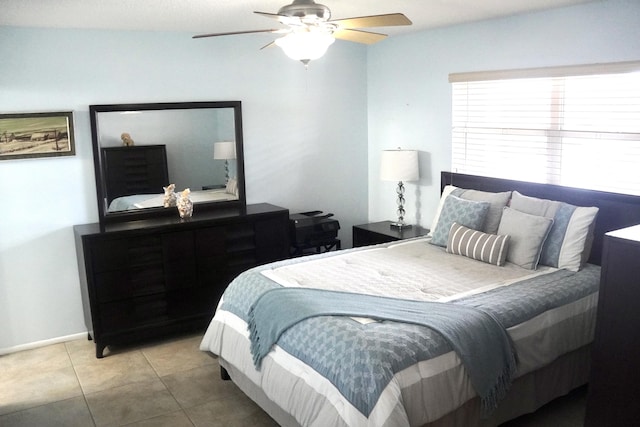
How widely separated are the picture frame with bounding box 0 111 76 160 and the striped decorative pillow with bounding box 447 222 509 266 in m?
2.82

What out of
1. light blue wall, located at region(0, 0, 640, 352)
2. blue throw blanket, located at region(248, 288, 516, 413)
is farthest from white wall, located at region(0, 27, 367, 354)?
blue throw blanket, located at region(248, 288, 516, 413)

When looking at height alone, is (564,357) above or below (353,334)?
below

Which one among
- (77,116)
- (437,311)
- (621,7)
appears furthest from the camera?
(77,116)

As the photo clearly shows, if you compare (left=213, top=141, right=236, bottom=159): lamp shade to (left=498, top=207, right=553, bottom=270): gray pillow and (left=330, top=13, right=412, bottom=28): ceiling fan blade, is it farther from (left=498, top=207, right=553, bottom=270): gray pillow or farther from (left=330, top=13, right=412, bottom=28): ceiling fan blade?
(left=498, top=207, right=553, bottom=270): gray pillow

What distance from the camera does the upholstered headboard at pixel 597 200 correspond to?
11.2ft

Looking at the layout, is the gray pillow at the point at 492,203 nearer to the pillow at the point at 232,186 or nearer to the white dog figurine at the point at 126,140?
the pillow at the point at 232,186

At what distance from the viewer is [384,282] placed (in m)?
3.31

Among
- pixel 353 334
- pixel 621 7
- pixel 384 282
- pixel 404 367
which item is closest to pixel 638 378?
pixel 404 367

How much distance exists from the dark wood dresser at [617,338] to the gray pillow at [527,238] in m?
1.41

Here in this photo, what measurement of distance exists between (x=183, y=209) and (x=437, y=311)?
2.35m

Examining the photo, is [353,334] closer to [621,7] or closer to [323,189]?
[621,7]

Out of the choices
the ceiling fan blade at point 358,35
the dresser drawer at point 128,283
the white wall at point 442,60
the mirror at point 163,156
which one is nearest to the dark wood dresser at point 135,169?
the mirror at point 163,156

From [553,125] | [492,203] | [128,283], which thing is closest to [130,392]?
[128,283]

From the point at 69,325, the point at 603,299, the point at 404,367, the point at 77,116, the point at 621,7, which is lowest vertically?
the point at 69,325
